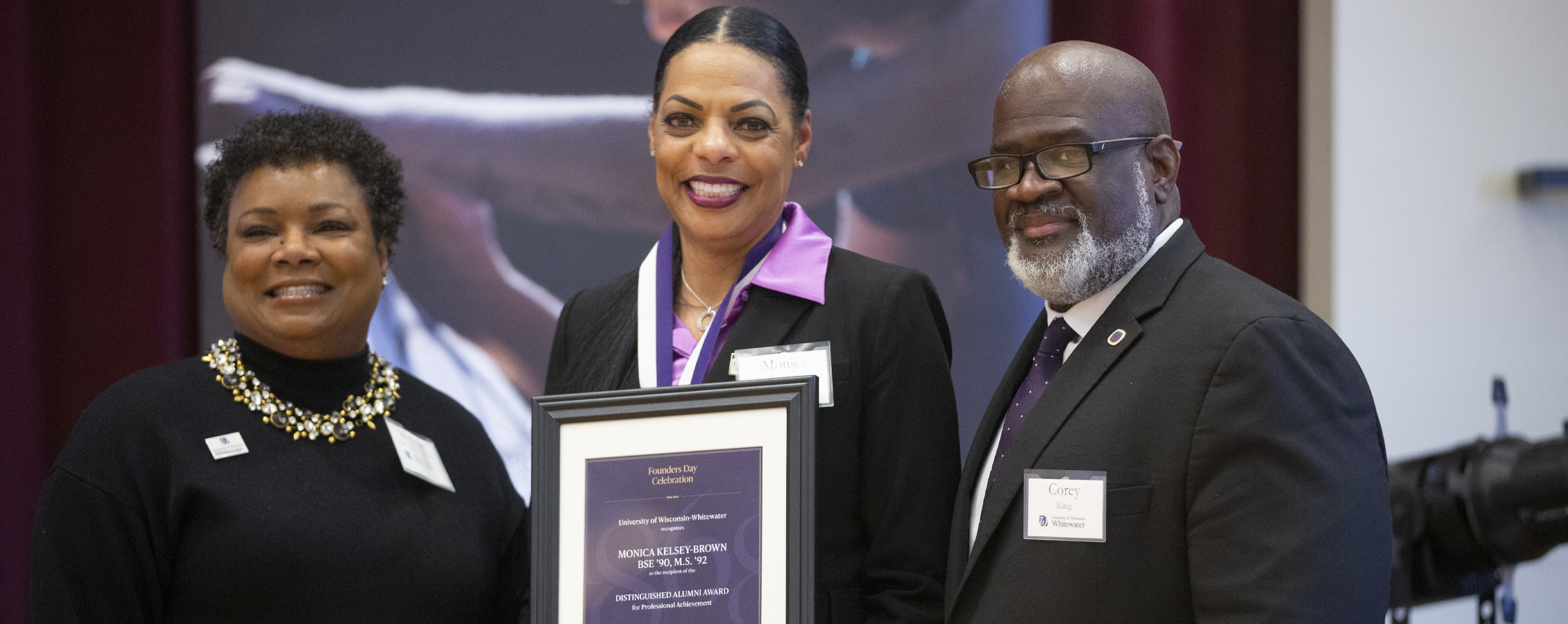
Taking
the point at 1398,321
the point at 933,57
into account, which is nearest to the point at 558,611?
the point at 933,57

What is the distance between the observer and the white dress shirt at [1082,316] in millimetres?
1917

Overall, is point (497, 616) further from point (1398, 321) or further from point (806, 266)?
point (1398, 321)

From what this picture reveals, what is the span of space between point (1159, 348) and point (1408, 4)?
2559 mm

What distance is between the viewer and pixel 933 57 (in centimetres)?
388

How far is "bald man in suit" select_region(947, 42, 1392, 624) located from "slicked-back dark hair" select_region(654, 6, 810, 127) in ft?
1.24

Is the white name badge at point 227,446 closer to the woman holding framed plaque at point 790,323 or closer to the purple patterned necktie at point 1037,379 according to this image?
the woman holding framed plaque at point 790,323

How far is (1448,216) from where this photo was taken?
3.66 m

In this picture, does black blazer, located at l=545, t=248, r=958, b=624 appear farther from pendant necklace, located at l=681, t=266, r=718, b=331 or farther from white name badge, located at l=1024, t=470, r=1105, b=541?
white name badge, located at l=1024, t=470, r=1105, b=541

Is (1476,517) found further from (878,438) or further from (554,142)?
(554,142)

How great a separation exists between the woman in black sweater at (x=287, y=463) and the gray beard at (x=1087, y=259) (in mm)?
1268

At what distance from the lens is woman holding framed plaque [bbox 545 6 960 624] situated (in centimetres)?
201

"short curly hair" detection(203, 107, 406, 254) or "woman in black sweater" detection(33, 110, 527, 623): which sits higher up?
"short curly hair" detection(203, 107, 406, 254)

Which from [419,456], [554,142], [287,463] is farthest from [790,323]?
[554,142]

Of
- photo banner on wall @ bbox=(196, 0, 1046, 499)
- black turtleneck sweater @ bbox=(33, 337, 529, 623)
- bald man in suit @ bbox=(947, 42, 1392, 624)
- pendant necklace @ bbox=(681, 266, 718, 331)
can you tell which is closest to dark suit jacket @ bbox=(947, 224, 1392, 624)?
bald man in suit @ bbox=(947, 42, 1392, 624)
